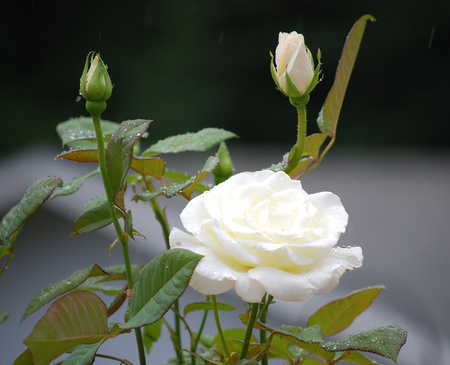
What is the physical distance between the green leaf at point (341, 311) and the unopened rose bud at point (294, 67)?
135mm

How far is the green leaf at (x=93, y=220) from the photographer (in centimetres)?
28

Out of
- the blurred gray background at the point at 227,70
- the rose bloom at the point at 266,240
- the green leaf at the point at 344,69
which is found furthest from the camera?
the blurred gray background at the point at 227,70

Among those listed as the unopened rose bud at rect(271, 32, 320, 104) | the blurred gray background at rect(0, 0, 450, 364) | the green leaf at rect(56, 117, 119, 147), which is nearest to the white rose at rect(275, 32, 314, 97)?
the unopened rose bud at rect(271, 32, 320, 104)

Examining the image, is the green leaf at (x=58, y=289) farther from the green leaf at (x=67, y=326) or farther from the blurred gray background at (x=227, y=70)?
the blurred gray background at (x=227, y=70)

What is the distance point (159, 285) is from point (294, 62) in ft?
0.39

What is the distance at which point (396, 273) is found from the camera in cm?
98

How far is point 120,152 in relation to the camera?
0.82 feet

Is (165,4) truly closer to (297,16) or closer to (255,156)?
(297,16)

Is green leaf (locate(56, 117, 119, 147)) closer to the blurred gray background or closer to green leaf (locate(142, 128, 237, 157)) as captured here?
green leaf (locate(142, 128, 237, 157))

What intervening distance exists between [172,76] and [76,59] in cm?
37

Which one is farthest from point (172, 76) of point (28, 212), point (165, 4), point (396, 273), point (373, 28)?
point (28, 212)

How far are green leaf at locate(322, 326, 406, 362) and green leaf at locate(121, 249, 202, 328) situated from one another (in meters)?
0.06

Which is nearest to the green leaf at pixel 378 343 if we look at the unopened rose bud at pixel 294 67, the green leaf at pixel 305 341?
the green leaf at pixel 305 341

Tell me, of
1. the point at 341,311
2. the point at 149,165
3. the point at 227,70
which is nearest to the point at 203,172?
the point at 149,165
